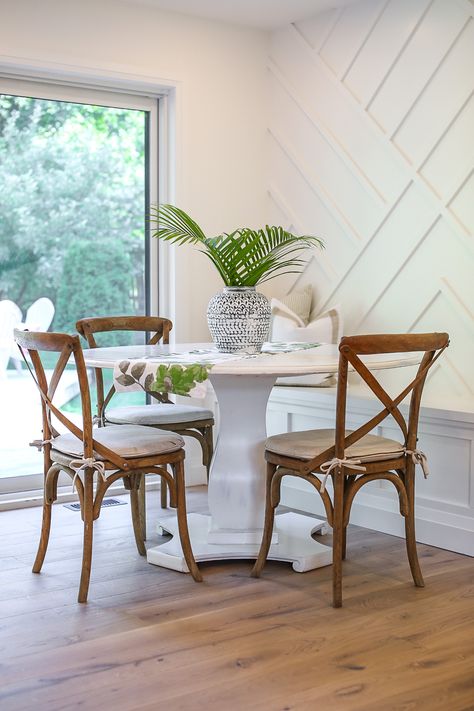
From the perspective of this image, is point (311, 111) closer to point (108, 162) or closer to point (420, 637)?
point (108, 162)

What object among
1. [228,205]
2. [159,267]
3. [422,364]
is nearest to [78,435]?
[422,364]

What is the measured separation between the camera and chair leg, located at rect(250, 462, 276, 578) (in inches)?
121

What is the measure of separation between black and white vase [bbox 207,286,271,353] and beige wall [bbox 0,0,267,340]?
1370 mm

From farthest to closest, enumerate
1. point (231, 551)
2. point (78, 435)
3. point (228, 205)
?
point (228, 205)
point (231, 551)
point (78, 435)

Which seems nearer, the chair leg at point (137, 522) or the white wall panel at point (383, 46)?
the chair leg at point (137, 522)

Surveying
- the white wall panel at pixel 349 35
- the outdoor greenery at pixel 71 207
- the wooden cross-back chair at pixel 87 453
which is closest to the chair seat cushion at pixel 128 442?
the wooden cross-back chair at pixel 87 453

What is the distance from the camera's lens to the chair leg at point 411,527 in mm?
3020

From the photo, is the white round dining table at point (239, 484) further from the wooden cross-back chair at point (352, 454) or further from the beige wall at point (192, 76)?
the beige wall at point (192, 76)

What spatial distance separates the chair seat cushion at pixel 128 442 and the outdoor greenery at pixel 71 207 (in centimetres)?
143

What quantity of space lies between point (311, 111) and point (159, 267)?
1.15m

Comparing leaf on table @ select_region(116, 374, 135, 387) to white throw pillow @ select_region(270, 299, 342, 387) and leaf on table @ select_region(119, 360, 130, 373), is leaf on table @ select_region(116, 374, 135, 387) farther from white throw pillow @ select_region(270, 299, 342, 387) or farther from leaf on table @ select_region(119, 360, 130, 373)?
white throw pillow @ select_region(270, 299, 342, 387)

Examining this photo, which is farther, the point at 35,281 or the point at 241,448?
the point at 35,281

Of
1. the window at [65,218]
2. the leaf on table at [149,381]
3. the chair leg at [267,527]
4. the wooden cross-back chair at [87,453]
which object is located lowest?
the chair leg at [267,527]

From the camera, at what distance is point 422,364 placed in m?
2.95
